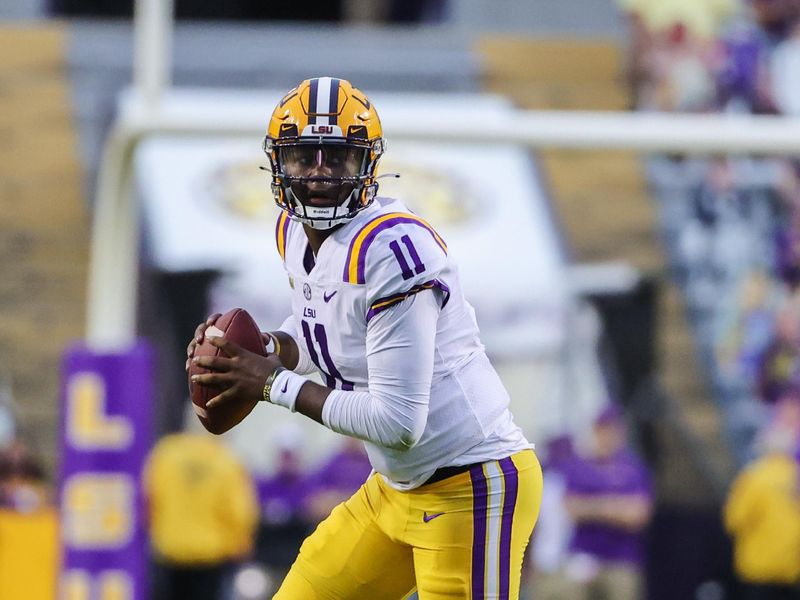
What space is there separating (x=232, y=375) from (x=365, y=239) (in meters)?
0.38

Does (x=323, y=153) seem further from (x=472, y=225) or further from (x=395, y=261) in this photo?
(x=472, y=225)

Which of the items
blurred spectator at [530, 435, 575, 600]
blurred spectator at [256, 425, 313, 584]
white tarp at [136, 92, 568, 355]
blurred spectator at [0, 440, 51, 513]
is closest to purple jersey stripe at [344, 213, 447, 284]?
blurred spectator at [0, 440, 51, 513]

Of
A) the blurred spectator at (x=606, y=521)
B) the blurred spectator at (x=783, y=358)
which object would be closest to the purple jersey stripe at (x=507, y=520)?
the blurred spectator at (x=606, y=521)

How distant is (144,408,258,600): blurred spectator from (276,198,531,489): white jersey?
4186mm

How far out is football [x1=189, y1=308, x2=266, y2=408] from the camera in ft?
10.3

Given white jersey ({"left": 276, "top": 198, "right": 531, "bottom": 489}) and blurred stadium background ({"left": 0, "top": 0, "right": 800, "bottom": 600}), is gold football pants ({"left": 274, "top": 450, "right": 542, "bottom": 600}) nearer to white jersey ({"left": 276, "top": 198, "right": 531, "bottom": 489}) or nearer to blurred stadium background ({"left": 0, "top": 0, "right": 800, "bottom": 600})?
white jersey ({"left": 276, "top": 198, "right": 531, "bottom": 489})

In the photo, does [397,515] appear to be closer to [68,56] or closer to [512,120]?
[512,120]

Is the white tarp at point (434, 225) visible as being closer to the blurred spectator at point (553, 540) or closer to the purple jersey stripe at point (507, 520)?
the blurred spectator at point (553, 540)

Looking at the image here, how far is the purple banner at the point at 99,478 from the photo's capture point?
6430mm

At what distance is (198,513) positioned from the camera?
741 cm

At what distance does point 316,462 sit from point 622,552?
65.0 inches

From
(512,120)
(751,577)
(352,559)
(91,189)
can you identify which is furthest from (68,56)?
(352,559)

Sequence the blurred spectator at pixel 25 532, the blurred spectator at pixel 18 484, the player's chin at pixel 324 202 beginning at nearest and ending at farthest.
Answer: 1. the player's chin at pixel 324 202
2. the blurred spectator at pixel 25 532
3. the blurred spectator at pixel 18 484

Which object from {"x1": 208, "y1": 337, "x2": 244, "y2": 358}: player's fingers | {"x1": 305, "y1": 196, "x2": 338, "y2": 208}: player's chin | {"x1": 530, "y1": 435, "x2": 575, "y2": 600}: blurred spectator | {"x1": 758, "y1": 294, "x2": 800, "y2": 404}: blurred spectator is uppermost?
{"x1": 305, "y1": 196, "x2": 338, "y2": 208}: player's chin
